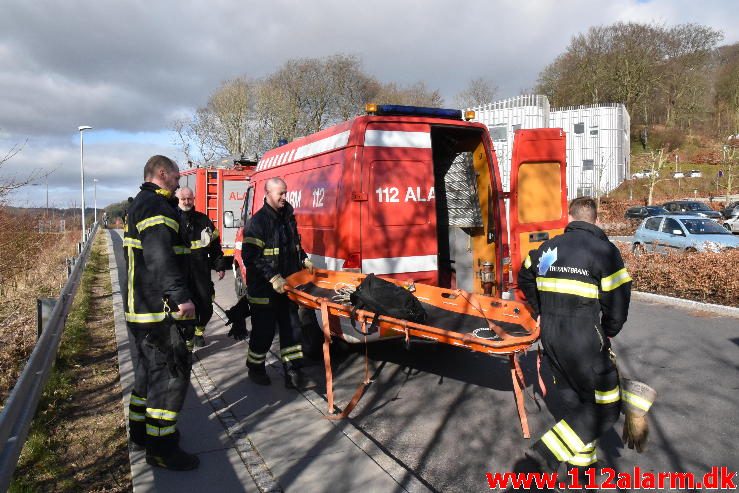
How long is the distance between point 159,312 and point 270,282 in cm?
152

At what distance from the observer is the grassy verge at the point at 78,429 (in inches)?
135

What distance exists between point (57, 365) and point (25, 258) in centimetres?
446

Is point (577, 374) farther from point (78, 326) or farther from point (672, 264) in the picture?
point (672, 264)

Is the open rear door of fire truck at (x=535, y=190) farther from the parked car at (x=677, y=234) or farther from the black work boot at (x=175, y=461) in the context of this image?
the parked car at (x=677, y=234)

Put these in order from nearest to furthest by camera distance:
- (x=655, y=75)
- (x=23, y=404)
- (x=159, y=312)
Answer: (x=23, y=404), (x=159, y=312), (x=655, y=75)

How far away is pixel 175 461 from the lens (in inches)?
135

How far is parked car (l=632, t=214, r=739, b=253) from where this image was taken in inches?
499

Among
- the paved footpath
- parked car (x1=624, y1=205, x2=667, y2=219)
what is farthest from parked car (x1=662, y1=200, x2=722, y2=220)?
the paved footpath

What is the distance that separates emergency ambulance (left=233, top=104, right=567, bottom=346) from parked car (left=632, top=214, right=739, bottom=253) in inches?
312

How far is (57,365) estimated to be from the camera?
5602mm

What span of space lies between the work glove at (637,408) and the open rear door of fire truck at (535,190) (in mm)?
2508

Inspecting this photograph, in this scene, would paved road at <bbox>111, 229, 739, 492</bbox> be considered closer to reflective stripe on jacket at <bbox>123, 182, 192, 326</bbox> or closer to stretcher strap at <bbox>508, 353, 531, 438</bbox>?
stretcher strap at <bbox>508, 353, 531, 438</bbox>

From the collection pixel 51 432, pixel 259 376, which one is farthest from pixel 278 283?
pixel 51 432

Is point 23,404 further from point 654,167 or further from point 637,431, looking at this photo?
point 654,167
